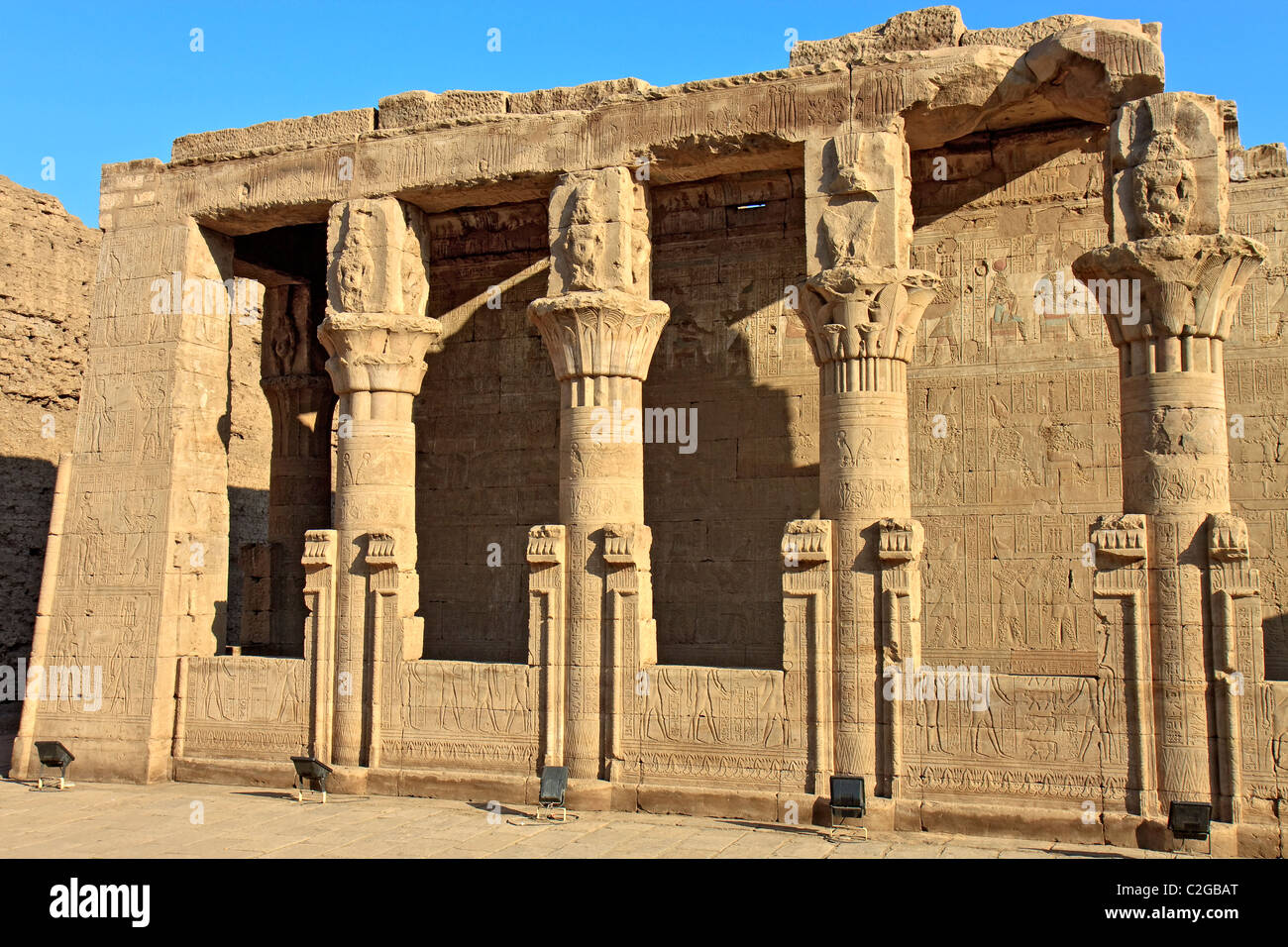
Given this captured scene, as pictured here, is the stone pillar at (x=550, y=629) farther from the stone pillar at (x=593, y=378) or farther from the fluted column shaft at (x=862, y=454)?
the fluted column shaft at (x=862, y=454)

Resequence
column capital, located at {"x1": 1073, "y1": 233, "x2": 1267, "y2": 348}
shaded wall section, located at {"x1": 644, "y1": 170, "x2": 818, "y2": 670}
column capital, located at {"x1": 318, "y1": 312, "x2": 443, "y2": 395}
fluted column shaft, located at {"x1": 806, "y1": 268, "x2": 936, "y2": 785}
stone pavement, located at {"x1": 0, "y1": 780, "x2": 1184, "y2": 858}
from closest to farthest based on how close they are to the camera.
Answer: stone pavement, located at {"x1": 0, "y1": 780, "x2": 1184, "y2": 858}
column capital, located at {"x1": 1073, "y1": 233, "x2": 1267, "y2": 348}
fluted column shaft, located at {"x1": 806, "y1": 268, "x2": 936, "y2": 785}
column capital, located at {"x1": 318, "y1": 312, "x2": 443, "y2": 395}
shaded wall section, located at {"x1": 644, "y1": 170, "x2": 818, "y2": 670}

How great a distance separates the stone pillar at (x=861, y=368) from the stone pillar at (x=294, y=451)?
797 centimetres

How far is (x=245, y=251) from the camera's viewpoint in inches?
588

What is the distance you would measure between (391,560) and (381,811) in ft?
7.86

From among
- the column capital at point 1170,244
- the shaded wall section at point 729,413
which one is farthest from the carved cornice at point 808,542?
the shaded wall section at point 729,413

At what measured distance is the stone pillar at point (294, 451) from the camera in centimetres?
1602

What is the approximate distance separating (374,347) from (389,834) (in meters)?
4.98

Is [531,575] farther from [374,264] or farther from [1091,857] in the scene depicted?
[1091,857]

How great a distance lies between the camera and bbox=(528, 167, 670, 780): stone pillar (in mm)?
11227

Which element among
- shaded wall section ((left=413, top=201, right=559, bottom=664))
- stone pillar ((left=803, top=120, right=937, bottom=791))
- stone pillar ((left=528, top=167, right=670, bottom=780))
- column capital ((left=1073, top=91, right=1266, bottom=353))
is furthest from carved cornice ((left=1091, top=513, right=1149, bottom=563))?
shaded wall section ((left=413, top=201, right=559, bottom=664))

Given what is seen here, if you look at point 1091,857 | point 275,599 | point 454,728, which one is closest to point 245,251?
point 275,599

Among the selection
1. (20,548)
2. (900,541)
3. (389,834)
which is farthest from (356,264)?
(20,548)

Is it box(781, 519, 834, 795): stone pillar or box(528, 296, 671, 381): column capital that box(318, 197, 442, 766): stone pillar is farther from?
box(781, 519, 834, 795): stone pillar

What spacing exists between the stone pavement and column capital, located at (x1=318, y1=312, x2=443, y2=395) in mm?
4142
